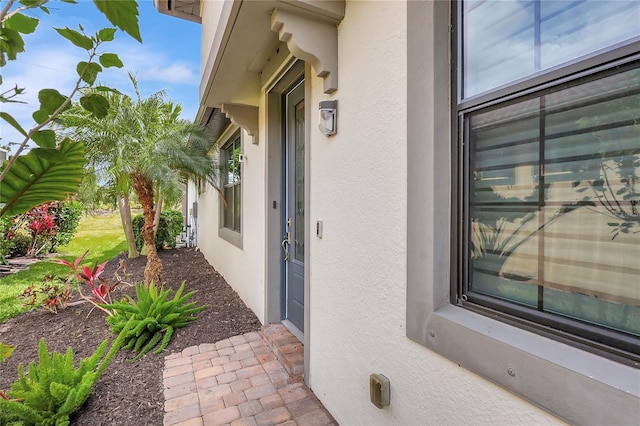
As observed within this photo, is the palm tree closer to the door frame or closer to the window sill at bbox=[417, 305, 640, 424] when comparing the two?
the door frame

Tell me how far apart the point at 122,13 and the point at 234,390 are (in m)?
3.08

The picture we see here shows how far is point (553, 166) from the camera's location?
125 centimetres

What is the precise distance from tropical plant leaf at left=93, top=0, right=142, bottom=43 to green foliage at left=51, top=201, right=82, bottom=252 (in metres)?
11.7

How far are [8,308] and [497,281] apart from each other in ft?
23.5

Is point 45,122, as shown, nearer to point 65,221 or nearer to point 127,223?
point 127,223

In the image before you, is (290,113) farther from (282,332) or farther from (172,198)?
(172,198)

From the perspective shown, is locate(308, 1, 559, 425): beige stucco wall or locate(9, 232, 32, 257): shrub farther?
locate(9, 232, 32, 257): shrub

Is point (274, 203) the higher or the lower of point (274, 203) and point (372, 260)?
the higher

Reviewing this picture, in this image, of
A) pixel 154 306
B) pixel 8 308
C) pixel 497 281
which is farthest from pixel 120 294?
pixel 497 281

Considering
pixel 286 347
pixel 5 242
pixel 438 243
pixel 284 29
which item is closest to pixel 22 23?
pixel 284 29

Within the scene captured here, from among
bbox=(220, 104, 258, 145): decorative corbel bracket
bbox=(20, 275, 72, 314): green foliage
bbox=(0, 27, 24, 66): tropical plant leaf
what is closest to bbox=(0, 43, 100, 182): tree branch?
bbox=(0, 27, 24, 66): tropical plant leaf

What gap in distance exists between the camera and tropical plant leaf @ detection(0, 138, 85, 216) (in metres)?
1.16

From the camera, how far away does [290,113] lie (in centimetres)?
400

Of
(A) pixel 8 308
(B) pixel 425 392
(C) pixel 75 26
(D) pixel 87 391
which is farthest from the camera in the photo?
(A) pixel 8 308
